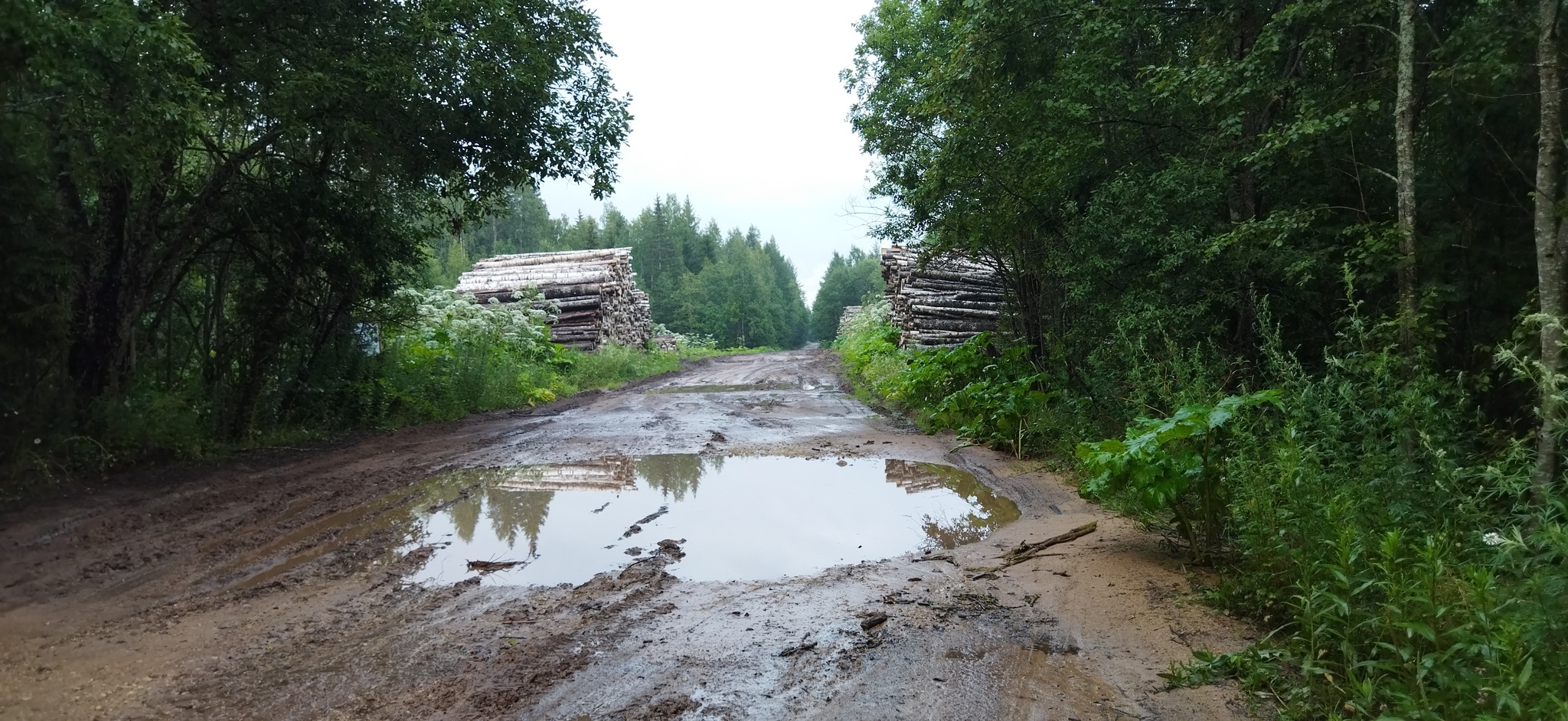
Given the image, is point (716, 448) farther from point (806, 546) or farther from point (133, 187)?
point (133, 187)

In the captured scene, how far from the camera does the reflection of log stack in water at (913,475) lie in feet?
24.6

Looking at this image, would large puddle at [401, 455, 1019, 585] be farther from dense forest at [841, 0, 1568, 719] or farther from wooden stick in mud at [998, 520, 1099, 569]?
dense forest at [841, 0, 1568, 719]

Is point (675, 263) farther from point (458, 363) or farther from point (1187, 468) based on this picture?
point (1187, 468)

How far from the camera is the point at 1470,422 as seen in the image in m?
4.87

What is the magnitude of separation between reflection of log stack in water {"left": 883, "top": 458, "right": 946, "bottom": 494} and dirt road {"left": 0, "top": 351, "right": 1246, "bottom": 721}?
1.13 metres

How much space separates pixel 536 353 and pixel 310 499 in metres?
13.3

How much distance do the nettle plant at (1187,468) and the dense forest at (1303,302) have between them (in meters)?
0.02

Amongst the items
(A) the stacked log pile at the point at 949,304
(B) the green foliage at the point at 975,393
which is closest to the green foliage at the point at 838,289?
(A) the stacked log pile at the point at 949,304

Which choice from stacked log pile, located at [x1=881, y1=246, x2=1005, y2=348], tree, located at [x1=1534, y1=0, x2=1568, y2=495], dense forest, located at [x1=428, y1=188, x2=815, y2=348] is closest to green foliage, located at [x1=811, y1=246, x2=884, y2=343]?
dense forest, located at [x1=428, y1=188, x2=815, y2=348]

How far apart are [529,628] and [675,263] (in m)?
74.7

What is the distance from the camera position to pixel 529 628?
12.8 ft

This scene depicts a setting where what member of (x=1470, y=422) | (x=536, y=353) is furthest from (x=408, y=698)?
(x=536, y=353)

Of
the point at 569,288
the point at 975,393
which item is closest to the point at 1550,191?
the point at 975,393

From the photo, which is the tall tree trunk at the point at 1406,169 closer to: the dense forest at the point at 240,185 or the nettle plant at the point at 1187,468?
the nettle plant at the point at 1187,468
